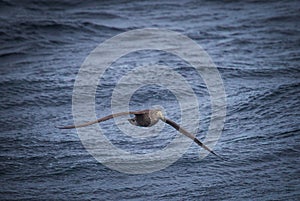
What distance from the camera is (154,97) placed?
71.3ft

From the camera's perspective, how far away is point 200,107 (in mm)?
21031

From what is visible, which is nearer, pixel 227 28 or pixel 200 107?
pixel 200 107

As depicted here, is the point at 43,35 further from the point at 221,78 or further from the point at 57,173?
the point at 57,173

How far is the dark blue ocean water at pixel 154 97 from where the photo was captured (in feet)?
56.9

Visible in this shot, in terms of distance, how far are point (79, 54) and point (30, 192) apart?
312 inches

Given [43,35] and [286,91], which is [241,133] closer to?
[286,91]

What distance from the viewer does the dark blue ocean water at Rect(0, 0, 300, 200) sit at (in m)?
17.3

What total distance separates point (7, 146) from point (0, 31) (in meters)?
7.10

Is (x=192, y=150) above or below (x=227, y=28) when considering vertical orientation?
below

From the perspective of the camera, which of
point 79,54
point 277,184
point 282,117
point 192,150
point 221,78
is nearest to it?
point 277,184

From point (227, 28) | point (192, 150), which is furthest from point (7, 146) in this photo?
point (227, 28)

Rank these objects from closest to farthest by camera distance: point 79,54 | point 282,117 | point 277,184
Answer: point 277,184
point 282,117
point 79,54

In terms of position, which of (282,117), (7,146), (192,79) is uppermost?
(192,79)

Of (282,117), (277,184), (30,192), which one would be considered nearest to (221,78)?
(282,117)
